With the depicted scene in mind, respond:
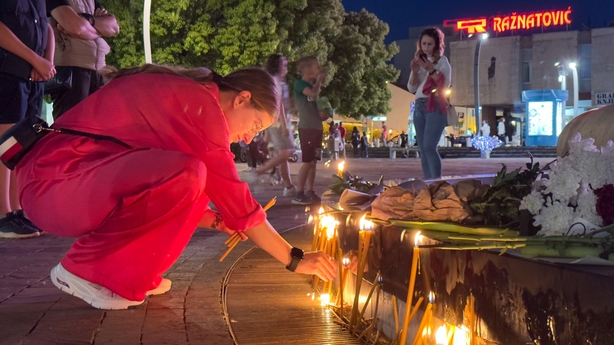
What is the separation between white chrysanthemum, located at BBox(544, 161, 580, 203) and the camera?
8.20 ft

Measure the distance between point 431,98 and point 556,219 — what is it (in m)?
5.42

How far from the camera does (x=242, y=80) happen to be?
11.8 ft

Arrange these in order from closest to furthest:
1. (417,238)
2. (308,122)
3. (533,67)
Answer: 1. (417,238)
2. (308,122)
3. (533,67)

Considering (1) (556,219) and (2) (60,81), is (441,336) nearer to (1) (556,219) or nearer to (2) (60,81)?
(1) (556,219)

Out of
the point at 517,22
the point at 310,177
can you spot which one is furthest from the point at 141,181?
the point at 517,22

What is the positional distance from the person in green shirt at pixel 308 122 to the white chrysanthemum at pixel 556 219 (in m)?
7.19

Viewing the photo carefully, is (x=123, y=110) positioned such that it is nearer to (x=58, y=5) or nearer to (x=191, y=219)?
(x=191, y=219)

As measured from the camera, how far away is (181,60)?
107ft

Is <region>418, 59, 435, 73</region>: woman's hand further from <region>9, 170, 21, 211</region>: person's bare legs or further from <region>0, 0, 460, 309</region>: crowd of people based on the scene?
<region>0, 0, 460, 309</region>: crowd of people

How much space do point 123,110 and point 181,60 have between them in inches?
1182

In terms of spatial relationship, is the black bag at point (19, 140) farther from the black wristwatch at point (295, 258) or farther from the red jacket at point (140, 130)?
the black wristwatch at point (295, 258)

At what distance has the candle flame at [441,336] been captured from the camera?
99.3 inches

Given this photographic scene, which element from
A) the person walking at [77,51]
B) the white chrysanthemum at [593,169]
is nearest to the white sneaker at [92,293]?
the white chrysanthemum at [593,169]

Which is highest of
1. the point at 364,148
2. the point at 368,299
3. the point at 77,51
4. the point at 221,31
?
the point at 221,31
